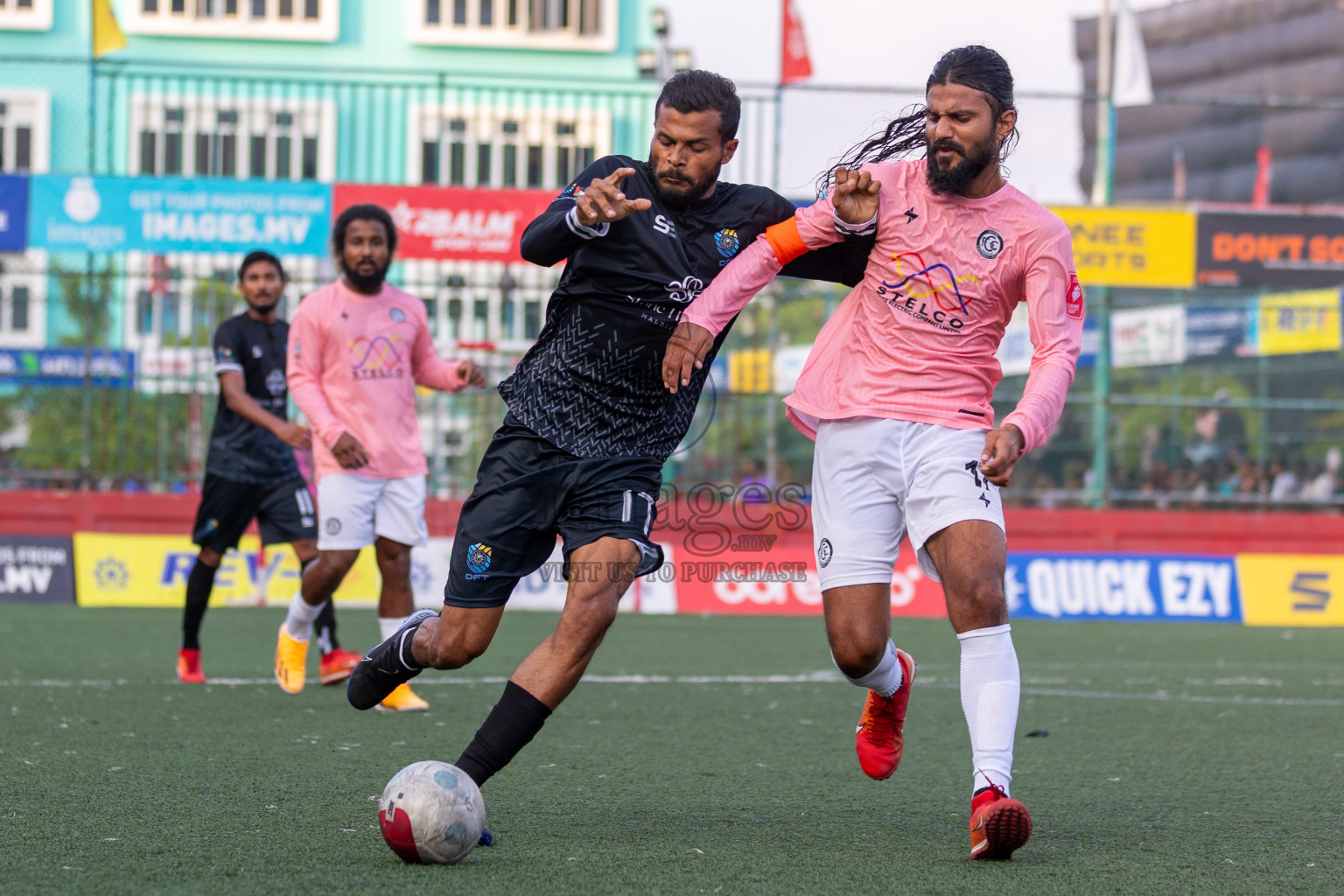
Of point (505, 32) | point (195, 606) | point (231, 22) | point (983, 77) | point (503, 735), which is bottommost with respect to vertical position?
point (195, 606)

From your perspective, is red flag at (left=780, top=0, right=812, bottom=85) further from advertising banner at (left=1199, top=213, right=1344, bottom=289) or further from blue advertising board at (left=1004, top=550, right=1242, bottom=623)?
blue advertising board at (left=1004, top=550, right=1242, bottom=623)

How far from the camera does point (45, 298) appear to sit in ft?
50.6

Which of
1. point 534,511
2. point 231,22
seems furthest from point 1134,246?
point 231,22

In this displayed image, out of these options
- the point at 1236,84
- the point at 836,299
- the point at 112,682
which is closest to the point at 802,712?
the point at 112,682

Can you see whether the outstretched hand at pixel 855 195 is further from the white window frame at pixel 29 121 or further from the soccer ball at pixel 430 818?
the white window frame at pixel 29 121

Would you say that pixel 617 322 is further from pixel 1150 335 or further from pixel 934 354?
pixel 1150 335

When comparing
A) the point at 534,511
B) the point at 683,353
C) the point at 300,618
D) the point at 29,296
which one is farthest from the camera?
the point at 29,296

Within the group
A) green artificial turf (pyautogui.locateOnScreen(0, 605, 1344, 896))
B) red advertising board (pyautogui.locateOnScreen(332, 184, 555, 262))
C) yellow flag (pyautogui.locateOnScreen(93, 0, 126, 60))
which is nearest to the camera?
green artificial turf (pyautogui.locateOnScreen(0, 605, 1344, 896))

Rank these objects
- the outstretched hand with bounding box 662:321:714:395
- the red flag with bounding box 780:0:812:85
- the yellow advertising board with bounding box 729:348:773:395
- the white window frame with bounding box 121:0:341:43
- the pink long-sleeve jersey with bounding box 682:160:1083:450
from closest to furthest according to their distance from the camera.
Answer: the outstretched hand with bounding box 662:321:714:395 → the pink long-sleeve jersey with bounding box 682:160:1083:450 → the yellow advertising board with bounding box 729:348:773:395 → the red flag with bounding box 780:0:812:85 → the white window frame with bounding box 121:0:341:43

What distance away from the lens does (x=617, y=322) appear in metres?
4.32

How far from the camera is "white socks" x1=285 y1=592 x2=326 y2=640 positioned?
7.01 meters

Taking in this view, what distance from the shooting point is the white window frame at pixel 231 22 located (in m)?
36.4

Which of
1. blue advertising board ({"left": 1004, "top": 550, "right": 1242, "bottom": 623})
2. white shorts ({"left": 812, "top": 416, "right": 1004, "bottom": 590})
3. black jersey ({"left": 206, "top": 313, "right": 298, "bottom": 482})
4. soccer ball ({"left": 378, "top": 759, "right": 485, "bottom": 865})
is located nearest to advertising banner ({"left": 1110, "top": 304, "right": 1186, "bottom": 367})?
blue advertising board ({"left": 1004, "top": 550, "right": 1242, "bottom": 623})

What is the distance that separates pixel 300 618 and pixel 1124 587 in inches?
390
